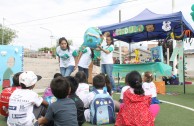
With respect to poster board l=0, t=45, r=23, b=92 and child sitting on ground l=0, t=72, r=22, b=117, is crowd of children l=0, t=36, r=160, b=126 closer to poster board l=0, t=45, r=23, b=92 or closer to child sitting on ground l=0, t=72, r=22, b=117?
child sitting on ground l=0, t=72, r=22, b=117

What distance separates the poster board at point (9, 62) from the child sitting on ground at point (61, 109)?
16.4ft

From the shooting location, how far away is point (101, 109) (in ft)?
13.4

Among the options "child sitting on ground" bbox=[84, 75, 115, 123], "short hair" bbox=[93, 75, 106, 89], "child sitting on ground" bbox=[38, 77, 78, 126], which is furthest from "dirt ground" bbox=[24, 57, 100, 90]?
"child sitting on ground" bbox=[38, 77, 78, 126]

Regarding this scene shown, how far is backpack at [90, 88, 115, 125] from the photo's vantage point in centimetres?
407

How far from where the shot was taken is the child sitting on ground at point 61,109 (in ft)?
10.0

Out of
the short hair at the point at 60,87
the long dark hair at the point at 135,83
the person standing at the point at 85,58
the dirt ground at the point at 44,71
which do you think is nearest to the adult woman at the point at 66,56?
the person standing at the point at 85,58

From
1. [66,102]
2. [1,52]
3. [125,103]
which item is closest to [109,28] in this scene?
[1,52]

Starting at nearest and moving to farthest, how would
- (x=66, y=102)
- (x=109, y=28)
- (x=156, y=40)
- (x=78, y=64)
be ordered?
(x=66, y=102) < (x=78, y=64) < (x=109, y=28) < (x=156, y=40)

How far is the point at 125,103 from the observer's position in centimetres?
375

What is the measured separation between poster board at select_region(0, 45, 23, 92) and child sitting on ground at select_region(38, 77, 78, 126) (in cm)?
501

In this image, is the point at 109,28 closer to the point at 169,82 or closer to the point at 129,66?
the point at 129,66

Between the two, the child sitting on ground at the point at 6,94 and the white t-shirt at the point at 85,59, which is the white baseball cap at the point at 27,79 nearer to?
the child sitting on ground at the point at 6,94

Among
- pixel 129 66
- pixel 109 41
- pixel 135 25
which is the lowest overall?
pixel 129 66

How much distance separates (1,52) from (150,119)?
5734 mm
